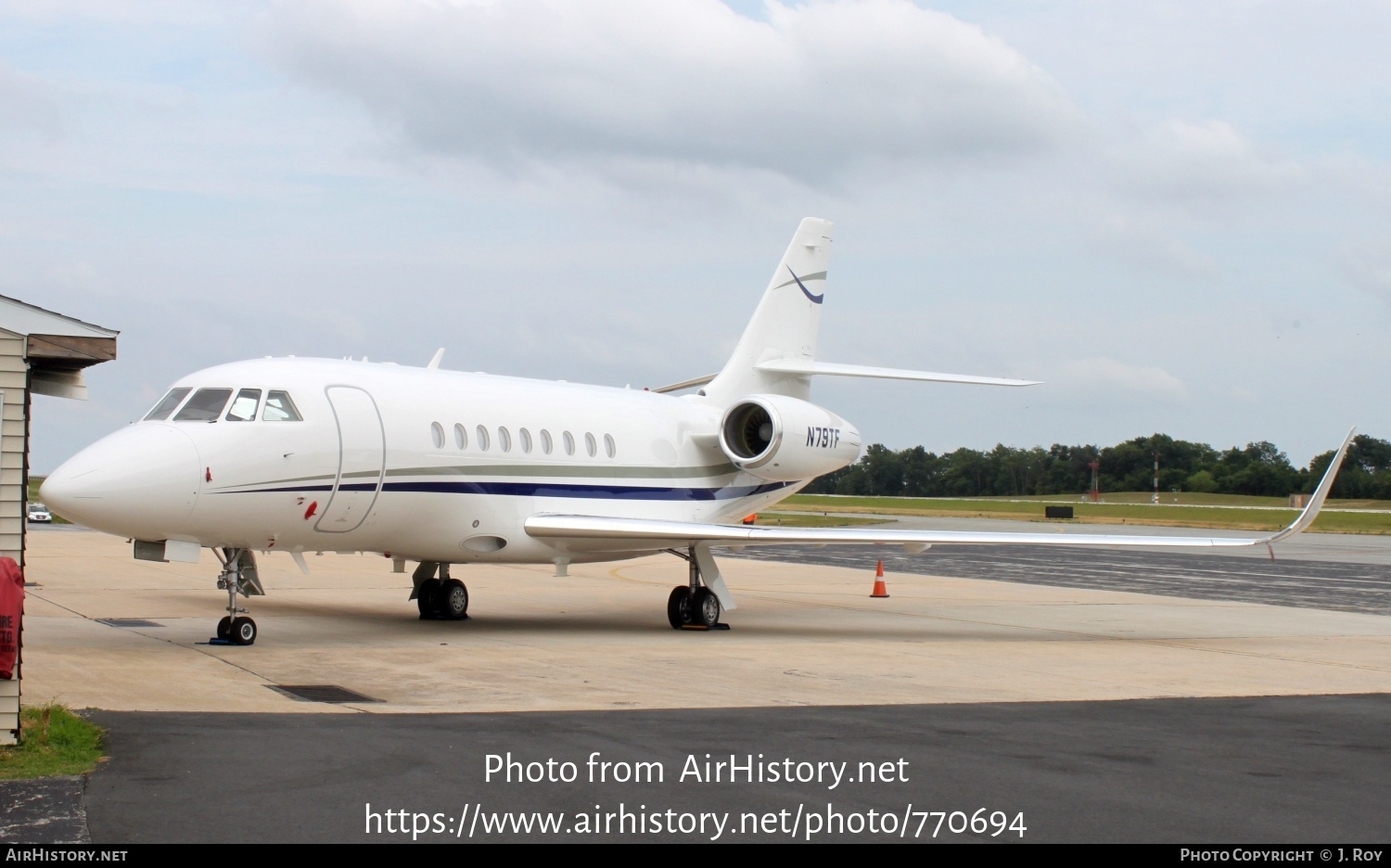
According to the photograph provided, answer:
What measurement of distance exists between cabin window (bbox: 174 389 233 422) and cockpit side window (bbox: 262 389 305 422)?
0.43 meters

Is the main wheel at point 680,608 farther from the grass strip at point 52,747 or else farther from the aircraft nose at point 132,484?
the grass strip at point 52,747

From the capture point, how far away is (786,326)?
81.2 ft

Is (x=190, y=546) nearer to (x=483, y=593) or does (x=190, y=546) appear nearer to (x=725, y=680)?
(x=725, y=680)

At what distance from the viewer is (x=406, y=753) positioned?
9109 mm

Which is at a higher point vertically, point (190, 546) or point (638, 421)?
point (638, 421)

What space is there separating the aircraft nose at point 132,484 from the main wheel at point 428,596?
5530 mm

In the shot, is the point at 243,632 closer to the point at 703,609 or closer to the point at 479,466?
the point at 479,466

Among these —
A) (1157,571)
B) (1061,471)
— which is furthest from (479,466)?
(1061,471)

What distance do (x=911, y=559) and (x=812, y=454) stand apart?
60.9 feet

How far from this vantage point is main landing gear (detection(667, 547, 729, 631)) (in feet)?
64.8

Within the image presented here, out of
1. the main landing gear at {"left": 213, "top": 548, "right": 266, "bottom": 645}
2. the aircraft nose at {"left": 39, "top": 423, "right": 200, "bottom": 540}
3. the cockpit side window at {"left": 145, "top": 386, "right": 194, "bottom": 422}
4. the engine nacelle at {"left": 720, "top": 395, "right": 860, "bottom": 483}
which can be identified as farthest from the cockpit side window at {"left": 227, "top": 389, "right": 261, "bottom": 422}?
the engine nacelle at {"left": 720, "top": 395, "right": 860, "bottom": 483}

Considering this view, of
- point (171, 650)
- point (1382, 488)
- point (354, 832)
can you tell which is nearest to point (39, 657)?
point (171, 650)

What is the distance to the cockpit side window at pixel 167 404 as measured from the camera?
50.5ft

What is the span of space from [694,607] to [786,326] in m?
6.81
